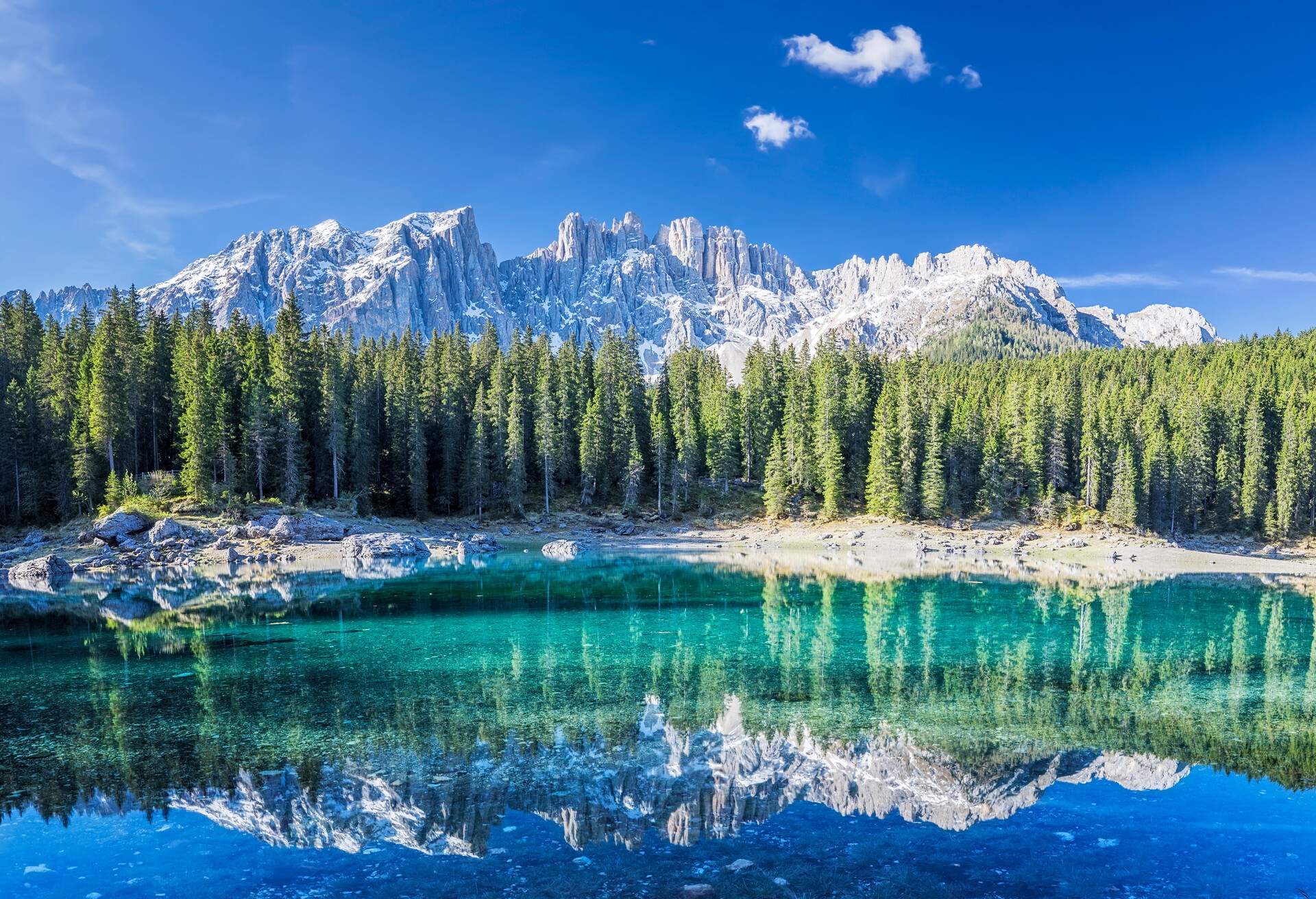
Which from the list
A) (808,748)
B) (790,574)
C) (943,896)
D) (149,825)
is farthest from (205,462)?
(943,896)

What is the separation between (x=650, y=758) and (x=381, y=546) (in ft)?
151

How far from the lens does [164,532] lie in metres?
52.1

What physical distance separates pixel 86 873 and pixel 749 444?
7863 cm

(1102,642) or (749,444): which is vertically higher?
(749,444)

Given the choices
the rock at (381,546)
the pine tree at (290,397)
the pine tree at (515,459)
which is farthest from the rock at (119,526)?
the pine tree at (515,459)

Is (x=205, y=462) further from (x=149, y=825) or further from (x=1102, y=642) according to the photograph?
(x=1102, y=642)

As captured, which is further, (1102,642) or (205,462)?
(205,462)

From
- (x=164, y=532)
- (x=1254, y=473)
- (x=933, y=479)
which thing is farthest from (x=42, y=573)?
(x=1254, y=473)

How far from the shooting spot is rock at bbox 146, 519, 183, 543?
51.7m

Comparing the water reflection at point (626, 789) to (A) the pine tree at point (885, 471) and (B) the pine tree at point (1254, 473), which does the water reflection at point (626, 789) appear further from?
(B) the pine tree at point (1254, 473)

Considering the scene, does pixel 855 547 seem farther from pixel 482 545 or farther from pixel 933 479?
pixel 482 545

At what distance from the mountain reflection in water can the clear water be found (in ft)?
0.34

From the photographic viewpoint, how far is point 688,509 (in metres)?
80.1

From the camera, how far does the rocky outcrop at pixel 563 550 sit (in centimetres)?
6050
